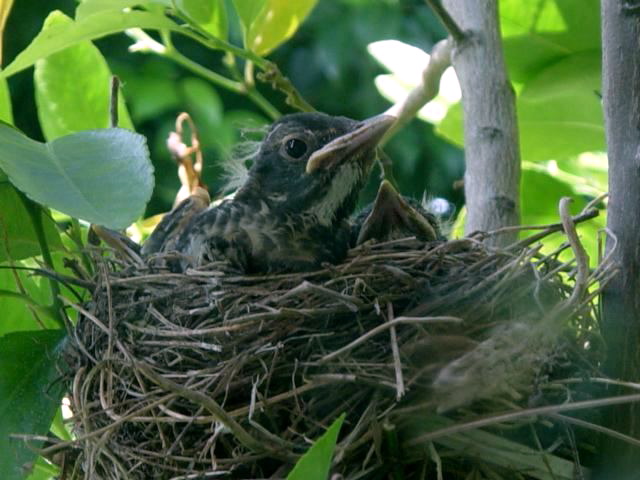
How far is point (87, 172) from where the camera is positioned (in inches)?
46.4

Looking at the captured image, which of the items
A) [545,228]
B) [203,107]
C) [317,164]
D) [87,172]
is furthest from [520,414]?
[203,107]

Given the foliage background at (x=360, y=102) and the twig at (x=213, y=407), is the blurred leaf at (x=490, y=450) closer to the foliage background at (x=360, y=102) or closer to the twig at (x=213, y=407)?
the twig at (x=213, y=407)

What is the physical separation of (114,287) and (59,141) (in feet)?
0.80

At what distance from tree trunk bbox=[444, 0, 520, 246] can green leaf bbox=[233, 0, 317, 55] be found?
0.26m

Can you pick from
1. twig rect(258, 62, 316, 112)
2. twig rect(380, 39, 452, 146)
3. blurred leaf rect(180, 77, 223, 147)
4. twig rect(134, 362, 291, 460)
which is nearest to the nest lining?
twig rect(134, 362, 291, 460)

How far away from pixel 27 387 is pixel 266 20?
635 millimetres

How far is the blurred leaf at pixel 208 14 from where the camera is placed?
4.97 feet

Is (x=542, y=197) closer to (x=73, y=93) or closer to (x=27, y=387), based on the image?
(x=73, y=93)

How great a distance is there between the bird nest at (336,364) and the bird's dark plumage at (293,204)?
0.15 metres

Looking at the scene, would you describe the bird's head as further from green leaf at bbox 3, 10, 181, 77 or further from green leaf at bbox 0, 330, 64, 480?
green leaf at bbox 0, 330, 64, 480

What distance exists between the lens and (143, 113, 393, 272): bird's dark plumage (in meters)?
1.56

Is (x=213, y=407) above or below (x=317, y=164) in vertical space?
below

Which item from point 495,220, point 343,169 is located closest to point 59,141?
point 343,169

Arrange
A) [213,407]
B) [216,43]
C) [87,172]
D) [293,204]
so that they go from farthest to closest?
[293,204]
[216,43]
[87,172]
[213,407]
